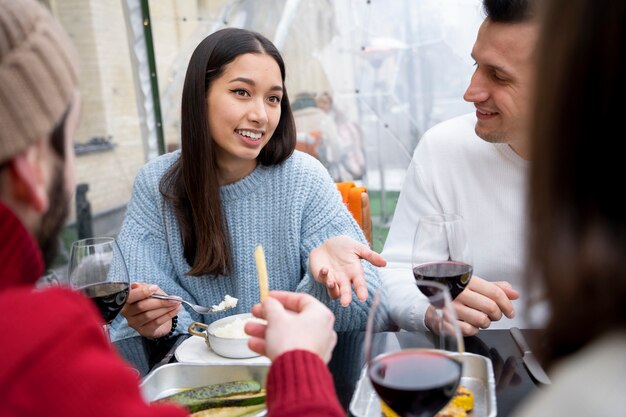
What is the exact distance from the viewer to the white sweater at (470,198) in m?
2.03

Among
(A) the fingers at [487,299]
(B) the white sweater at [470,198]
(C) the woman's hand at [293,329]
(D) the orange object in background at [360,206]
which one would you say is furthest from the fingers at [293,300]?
(D) the orange object in background at [360,206]

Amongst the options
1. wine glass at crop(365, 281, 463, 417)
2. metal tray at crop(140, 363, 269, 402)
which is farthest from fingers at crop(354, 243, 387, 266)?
wine glass at crop(365, 281, 463, 417)

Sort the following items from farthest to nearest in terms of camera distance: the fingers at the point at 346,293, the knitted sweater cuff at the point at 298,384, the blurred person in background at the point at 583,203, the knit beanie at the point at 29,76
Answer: the fingers at the point at 346,293 → the knitted sweater cuff at the point at 298,384 → the knit beanie at the point at 29,76 → the blurred person in background at the point at 583,203

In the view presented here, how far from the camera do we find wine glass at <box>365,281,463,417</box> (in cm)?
85

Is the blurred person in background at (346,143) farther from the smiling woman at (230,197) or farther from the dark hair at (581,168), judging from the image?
the dark hair at (581,168)

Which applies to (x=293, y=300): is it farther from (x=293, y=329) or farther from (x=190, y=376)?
(x=190, y=376)

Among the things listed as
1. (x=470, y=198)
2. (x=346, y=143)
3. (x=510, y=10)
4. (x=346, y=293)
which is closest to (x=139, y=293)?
(x=346, y=293)

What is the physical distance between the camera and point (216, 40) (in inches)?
88.4

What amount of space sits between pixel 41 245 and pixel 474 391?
0.89 meters

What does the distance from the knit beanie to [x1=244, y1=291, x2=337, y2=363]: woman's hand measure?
0.46m

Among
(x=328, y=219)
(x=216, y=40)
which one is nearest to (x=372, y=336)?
(x=328, y=219)

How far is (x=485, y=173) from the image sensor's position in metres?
2.10

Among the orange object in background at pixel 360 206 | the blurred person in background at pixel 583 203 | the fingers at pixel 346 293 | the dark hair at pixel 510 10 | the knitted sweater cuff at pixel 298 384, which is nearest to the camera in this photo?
the blurred person in background at pixel 583 203

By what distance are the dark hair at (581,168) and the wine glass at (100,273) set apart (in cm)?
103
